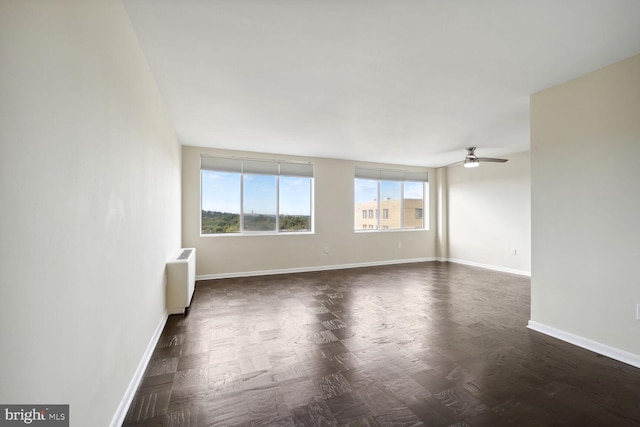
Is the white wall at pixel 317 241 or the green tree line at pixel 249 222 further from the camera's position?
the green tree line at pixel 249 222

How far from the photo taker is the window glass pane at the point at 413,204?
691cm

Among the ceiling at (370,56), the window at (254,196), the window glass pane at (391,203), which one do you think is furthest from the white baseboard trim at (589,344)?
the window at (254,196)

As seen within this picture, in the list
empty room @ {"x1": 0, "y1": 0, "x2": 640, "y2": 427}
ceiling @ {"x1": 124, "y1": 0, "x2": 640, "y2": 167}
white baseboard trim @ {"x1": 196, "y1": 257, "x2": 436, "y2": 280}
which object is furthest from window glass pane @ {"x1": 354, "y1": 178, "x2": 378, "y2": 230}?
ceiling @ {"x1": 124, "y1": 0, "x2": 640, "y2": 167}

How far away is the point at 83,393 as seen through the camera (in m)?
1.12

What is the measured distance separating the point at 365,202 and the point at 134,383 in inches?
211

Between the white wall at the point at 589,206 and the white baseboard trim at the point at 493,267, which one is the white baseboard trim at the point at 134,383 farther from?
the white baseboard trim at the point at 493,267

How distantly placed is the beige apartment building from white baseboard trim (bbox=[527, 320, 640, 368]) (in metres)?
3.87

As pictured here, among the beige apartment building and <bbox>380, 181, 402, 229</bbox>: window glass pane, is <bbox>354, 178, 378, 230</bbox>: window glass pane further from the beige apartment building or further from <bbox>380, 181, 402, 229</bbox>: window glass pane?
<bbox>380, 181, 402, 229</bbox>: window glass pane

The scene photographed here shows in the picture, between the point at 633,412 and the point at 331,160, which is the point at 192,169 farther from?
the point at 633,412

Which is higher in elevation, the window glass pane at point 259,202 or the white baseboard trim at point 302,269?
the window glass pane at point 259,202

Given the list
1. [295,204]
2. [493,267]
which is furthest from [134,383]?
[493,267]

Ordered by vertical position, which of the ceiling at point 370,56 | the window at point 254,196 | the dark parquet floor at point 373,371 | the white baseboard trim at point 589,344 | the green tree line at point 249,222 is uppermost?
the ceiling at point 370,56

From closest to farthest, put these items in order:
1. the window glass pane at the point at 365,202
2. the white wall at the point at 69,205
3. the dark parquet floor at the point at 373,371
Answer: the white wall at the point at 69,205 → the dark parquet floor at the point at 373,371 → the window glass pane at the point at 365,202

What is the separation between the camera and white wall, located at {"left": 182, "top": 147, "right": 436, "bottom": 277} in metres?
4.88
